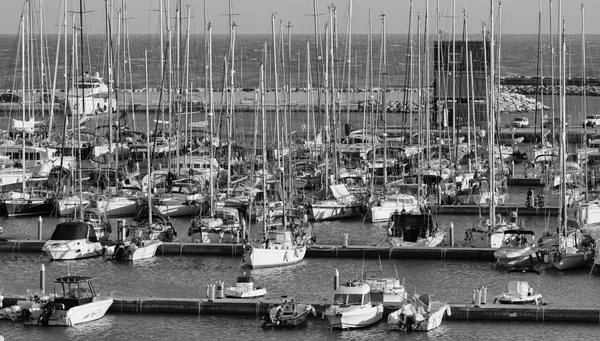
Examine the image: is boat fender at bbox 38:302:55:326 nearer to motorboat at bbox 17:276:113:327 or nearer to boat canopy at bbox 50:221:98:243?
motorboat at bbox 17:276:113:327

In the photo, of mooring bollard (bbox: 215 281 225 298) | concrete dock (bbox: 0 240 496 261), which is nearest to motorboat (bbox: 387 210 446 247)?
concrete dock (bbox: 0 240 496 261)

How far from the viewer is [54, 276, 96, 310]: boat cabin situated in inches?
1608

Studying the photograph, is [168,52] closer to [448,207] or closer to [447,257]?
[448,207]

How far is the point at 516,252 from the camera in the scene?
4862 cm

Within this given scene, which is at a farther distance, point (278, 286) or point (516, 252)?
point (516, 252)

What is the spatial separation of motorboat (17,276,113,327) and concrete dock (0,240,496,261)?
34.0ft

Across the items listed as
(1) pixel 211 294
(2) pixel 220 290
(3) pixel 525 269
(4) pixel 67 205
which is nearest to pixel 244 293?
(2) pixel 220 290

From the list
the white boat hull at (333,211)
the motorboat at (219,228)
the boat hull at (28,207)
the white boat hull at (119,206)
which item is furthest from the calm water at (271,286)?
the boat hull at (28,207)

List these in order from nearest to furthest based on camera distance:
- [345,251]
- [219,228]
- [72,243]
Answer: [72,243]
[345,251]
[219,228]

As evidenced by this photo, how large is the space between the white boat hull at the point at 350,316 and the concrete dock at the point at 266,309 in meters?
1.24

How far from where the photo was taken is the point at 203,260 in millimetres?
50969

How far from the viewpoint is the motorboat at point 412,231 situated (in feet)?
169

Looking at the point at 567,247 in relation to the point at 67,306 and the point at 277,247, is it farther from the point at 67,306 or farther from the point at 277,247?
the point at 67,306

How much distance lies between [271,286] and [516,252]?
8.78 m
